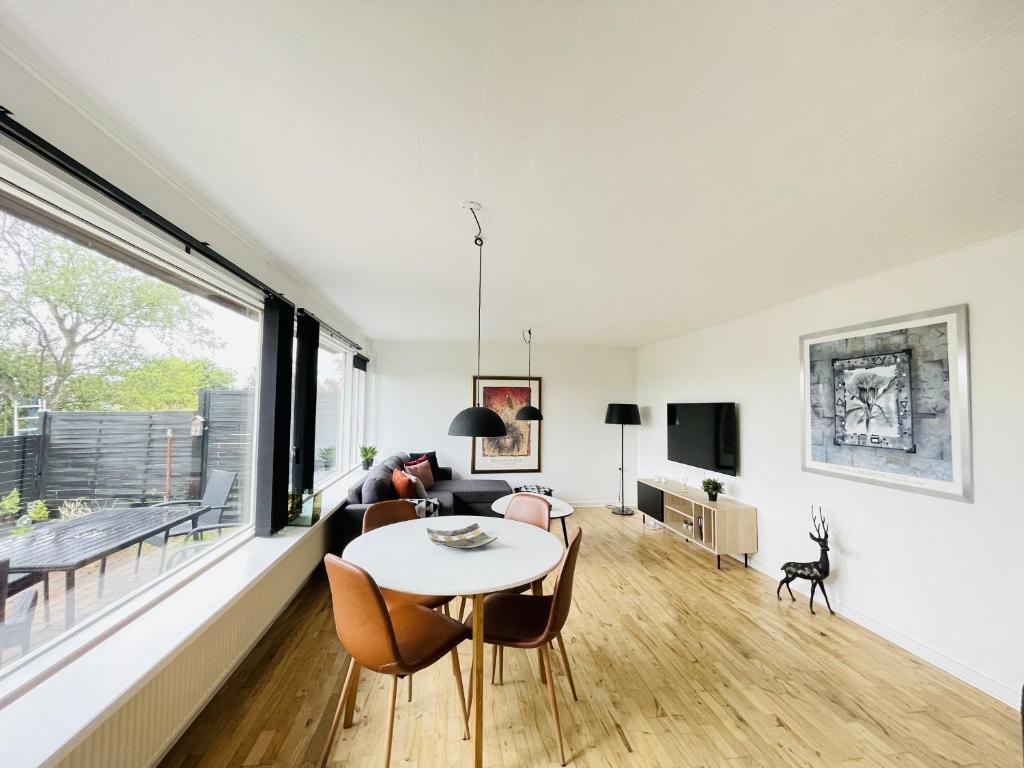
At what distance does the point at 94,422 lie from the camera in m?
1.56

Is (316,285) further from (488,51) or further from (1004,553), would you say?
(1004,553)

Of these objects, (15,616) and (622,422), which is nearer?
(15,616)

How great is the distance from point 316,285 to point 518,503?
92.5 inches

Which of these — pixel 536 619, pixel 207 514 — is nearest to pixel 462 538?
pixel 536 619

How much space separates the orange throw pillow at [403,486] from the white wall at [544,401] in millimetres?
2078

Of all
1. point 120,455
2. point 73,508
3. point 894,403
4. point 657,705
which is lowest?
point 657,705

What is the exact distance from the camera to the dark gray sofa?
157 inches

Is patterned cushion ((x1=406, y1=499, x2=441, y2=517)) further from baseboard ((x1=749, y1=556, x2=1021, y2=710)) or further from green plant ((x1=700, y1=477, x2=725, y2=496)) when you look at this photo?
baseboard ((x1=749, y1=556, x2=1021, y2=710))

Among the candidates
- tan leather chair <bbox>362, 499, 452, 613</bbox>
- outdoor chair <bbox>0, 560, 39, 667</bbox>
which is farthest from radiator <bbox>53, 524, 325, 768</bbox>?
tan leather chair <bbox>362, 499, 452, 613</bbox>

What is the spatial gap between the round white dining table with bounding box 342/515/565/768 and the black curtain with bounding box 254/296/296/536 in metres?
0.92

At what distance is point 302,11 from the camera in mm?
1029

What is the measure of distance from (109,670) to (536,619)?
5.32 ft

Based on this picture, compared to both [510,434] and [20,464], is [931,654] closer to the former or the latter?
[20,464]

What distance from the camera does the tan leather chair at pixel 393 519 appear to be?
2.24m
